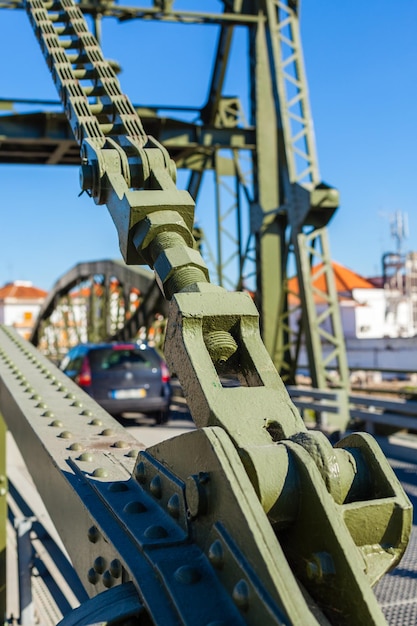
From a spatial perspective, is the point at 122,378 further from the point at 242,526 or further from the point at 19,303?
the point at 19,303

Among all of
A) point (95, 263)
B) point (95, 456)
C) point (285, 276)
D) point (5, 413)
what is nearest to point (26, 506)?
point (5, 413)

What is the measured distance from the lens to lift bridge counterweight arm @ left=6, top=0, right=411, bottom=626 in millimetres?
1364

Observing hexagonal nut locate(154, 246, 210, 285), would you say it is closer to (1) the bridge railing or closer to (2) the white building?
(1) the bridge railing

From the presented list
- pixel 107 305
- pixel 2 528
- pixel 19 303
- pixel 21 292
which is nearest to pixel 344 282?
pixel 19 303

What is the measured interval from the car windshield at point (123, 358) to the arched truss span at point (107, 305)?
3714 millimetres

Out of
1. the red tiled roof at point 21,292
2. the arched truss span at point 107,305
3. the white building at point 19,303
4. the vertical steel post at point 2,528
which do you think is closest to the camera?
the vertical steel post at point 2,528

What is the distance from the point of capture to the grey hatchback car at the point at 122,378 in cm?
1280

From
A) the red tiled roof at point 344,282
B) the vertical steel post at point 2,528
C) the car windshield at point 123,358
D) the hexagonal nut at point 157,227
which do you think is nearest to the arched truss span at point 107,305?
the car windshield at point 123,358

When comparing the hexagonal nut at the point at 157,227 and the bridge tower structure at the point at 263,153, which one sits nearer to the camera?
the hexagonal nut at the point at 157,227

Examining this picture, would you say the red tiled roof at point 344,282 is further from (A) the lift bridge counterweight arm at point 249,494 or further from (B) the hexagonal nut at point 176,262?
(A) the lift bridge counterweight arm at point 249,494

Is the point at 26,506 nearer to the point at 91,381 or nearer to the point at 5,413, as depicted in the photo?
the point at 5,413

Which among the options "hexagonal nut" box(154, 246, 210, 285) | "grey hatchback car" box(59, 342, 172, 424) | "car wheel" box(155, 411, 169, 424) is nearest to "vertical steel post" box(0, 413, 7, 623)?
"hexagonal nut" box(154, 246, 210, 285)

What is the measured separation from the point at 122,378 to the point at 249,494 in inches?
461

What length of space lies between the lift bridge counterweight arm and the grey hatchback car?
35.3 ft
